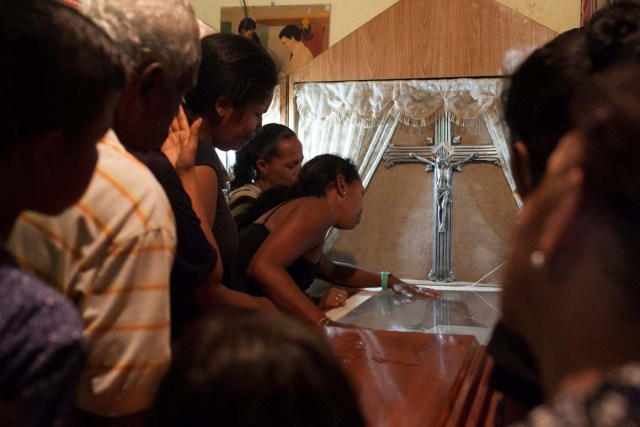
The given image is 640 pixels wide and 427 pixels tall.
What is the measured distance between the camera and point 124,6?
997 millimetres

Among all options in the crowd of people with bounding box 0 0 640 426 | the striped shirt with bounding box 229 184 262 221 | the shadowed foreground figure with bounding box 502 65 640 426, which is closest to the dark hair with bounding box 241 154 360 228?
the striped shirt with bounding box 229 184 262 221

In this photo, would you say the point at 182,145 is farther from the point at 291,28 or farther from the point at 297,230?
the point at 291,28

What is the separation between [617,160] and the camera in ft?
1.49

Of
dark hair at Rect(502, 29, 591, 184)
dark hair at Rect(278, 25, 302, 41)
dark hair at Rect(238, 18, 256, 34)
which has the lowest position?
dark hair at Rect(502, 29, 591, 184)

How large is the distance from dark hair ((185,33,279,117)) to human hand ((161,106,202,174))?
147 mm

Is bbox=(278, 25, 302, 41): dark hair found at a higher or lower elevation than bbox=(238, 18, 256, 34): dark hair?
lower

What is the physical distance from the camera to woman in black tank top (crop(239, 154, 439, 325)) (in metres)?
2.12

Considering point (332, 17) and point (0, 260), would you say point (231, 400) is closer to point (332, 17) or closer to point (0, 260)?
point (0, 260)

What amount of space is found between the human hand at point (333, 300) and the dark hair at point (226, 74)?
46.6 inches

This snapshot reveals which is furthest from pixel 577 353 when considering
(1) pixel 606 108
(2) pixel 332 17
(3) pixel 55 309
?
(2) pixel 332 17

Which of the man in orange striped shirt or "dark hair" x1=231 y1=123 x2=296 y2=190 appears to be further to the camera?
"dark hair" x1=231 y1=123 x2=296 y2=190

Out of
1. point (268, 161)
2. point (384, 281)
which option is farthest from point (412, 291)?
point (268, 161)

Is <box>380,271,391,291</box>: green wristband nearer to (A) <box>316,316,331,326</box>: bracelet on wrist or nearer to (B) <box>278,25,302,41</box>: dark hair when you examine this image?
(A) <box>316,316,331,326</box>: bracelet on wrist

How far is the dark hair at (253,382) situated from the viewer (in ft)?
1.85
